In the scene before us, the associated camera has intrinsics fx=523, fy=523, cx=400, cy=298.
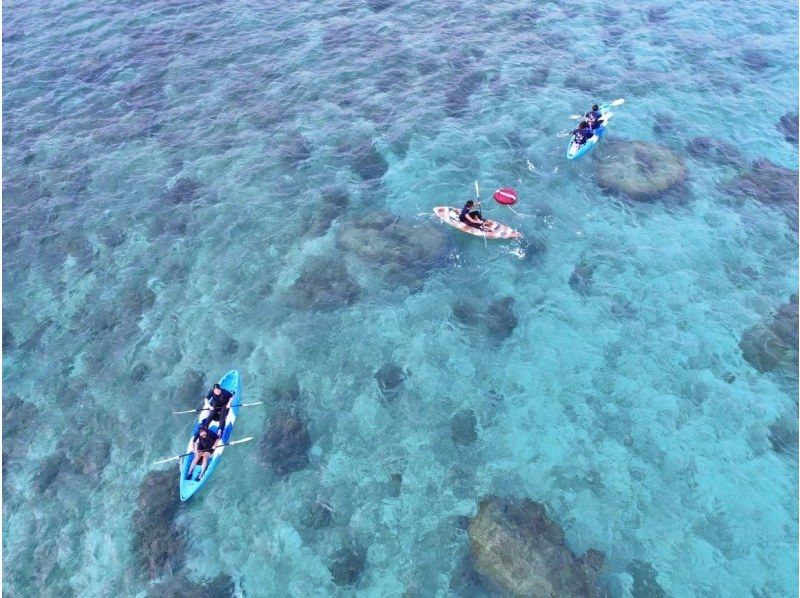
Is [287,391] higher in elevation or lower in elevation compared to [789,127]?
lower

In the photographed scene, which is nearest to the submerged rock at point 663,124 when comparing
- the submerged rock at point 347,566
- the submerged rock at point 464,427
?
the submerged rock at point 464,427

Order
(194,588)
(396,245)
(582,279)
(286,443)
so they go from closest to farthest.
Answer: (194,588), (286,443), (582,279), (396,245)

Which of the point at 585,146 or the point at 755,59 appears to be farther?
the point at 755,59

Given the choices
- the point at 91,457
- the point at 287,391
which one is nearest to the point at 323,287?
the point at 287,391

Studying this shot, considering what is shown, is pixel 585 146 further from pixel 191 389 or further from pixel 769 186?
pixel 191 389

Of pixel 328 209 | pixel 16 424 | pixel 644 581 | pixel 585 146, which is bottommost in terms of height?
pixel 644 581

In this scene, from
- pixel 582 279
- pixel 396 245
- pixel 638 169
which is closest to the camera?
pixel 582 279

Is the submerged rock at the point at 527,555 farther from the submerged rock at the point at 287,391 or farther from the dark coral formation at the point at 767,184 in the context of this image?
the dark coral formation at the point at 767,184

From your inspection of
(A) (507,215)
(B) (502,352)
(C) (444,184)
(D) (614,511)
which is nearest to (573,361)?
(B) (502,352)
